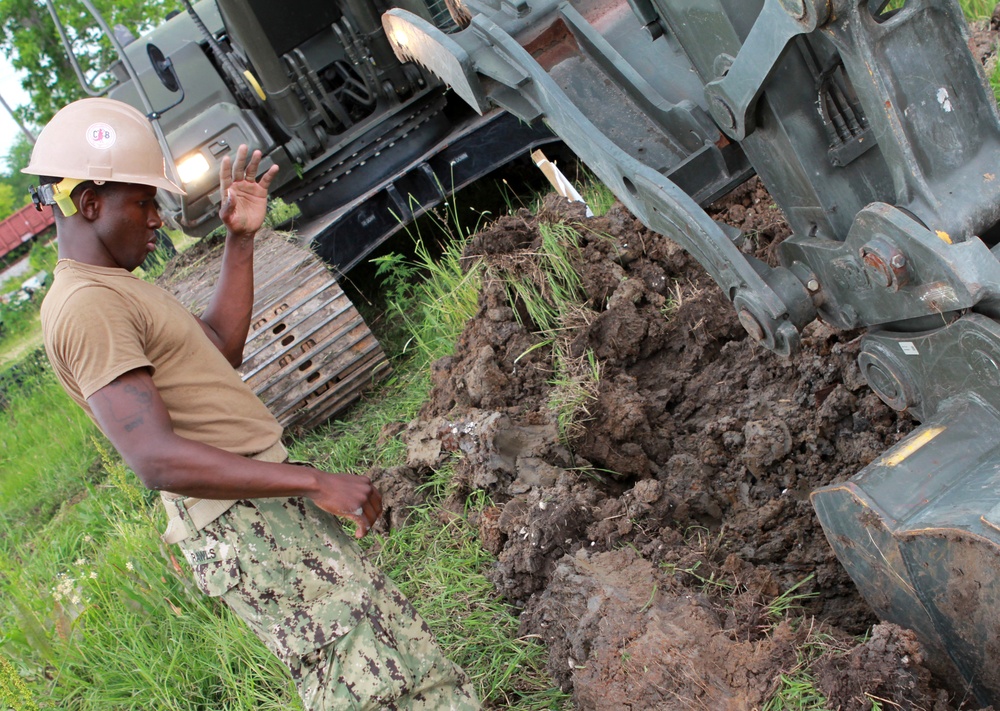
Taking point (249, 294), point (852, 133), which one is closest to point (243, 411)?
point (249, 294)

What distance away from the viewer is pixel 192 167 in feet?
16.7

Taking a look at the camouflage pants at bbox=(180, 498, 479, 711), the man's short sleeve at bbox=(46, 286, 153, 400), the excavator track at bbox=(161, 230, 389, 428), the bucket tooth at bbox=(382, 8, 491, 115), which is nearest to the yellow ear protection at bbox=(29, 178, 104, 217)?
the man's short sleeve at bbox=(46, 286, 153, 400)

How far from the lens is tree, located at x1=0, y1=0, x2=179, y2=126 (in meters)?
17.5

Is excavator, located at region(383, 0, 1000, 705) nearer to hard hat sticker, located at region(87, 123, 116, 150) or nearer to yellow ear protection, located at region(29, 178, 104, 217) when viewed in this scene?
hard hat sticker, located at region(87, 123, 116, 150)

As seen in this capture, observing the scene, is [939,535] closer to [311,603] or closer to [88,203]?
[311,603]

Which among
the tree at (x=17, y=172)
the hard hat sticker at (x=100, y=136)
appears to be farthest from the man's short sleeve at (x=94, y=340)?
the tree at (x=17, y=172)

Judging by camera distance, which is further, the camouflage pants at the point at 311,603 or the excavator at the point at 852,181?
the camouflage pants at the point at 311,603

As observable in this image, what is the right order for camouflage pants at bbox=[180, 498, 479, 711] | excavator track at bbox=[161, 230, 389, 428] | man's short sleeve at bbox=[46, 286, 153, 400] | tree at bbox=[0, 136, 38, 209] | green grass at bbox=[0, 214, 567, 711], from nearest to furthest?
man's short sleeve at bbox=[46, 286, 153, 400] < camouflage pants at bbox=[180, 498, 479, 711] < green grass at bbox=[0, 214, 567, 711] < excavator track at bbox=[161, 230, 389, 428] < tree at bbox=[0, 136, 38, 209]

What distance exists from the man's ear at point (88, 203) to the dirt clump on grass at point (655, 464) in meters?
1.58

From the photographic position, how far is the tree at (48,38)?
690 inches

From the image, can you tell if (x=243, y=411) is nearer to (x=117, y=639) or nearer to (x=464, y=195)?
(x=117, y=639)

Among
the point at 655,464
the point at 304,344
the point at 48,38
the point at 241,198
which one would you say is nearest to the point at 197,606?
the point at 304,344

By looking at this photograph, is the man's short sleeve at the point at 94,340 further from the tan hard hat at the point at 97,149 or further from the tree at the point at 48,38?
the tree at the point at 48,38

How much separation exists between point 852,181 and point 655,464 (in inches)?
55.4
